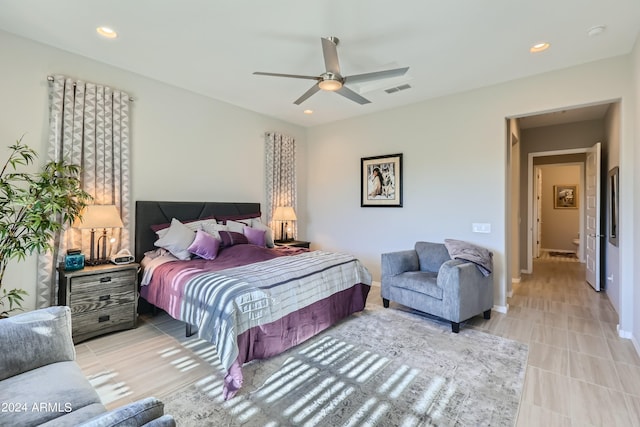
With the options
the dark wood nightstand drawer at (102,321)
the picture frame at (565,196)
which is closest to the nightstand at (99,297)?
the dark wood nightstand drawer at (102,321)

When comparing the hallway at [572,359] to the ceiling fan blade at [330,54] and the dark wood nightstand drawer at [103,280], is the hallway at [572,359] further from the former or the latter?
the dark wood nightstand drawer at [103,280]

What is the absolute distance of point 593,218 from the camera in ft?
15.6

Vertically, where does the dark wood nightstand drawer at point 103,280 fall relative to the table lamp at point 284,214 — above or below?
below

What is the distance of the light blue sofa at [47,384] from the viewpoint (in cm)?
89

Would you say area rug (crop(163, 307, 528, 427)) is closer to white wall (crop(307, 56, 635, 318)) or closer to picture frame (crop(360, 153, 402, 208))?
white wall (crop(307, 56, 635, 318))

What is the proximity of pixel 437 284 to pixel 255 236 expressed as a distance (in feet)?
7.72

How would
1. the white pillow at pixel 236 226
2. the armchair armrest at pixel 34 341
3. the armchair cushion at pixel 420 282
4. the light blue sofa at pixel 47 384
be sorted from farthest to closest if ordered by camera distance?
1. the white pillow at pixel 236 226
2. the armchair cushion at pixel 420 282
3. the armchair armrest at pixel 34 341
4. the light blue sofa at pixel 47 384

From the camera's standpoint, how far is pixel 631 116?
2973 mm

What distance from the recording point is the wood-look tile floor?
1986mm

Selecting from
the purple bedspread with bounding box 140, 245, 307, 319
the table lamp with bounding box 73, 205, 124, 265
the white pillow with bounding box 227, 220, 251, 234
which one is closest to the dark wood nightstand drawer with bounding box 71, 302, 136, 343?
the purple bedspread with bounding box 140, 245, 307, 319

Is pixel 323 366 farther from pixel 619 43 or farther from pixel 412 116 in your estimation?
pixel 619 43

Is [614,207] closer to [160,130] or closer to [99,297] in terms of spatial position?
[160,130]

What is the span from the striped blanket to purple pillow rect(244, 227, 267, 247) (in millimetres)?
778

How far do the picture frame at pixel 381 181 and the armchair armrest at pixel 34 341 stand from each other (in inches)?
161
